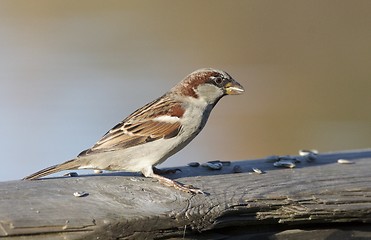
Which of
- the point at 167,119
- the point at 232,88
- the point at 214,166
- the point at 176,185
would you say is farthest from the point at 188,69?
the point at 176,185

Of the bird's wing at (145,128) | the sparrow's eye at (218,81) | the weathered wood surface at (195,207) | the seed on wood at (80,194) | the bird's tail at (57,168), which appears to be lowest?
the weathered wood surface at (195,207)

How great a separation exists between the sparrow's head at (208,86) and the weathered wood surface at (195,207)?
2.55 ft

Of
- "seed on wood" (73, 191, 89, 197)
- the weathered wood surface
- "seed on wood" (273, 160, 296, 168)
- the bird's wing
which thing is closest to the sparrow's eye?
the bird's wing

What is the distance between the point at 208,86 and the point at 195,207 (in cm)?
129

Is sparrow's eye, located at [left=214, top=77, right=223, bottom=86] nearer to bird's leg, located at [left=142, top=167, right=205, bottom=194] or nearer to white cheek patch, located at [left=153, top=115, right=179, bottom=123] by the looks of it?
white cheek patch, located at [left=153, top=115, right=179, bottom=123]

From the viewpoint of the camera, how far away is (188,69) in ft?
32.7

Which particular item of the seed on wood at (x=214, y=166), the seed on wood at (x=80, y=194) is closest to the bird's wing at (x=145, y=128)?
the seed on wood at (x=214, y=166)

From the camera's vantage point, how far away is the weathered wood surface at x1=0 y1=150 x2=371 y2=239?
86.8 inches

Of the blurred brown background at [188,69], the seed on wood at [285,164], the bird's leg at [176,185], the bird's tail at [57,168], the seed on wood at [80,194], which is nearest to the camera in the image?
the seed on wood at [80,194]

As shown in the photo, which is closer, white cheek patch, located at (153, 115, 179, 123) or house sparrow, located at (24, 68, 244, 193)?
house sparrow, located at (24, 68, 244, 193)

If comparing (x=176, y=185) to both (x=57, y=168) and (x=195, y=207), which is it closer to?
(x=195, y=207)

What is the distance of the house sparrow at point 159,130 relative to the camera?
10.8ft

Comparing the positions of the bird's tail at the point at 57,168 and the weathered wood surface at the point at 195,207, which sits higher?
the bird's tail at the point at 57,168

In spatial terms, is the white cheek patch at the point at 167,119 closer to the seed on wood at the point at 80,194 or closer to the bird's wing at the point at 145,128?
the bird's wing at the point at 145,128
